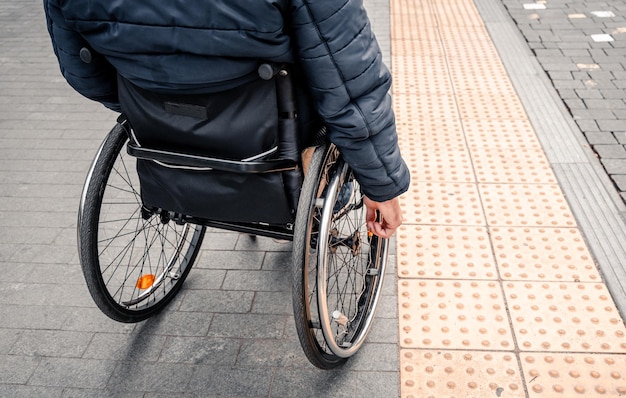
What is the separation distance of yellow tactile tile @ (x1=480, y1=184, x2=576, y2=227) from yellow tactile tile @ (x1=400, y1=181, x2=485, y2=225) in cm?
7

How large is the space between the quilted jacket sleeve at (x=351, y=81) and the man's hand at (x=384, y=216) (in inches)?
5.6

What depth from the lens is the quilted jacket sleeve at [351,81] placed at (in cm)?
167

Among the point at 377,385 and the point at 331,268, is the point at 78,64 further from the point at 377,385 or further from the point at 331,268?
the point at 377,385

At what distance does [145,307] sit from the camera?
9.08 feet

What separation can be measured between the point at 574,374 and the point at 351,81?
1615 mm

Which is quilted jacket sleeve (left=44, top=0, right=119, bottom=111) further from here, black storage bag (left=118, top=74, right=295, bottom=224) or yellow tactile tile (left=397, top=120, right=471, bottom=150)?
yellow tactile tile (left=397, top=120, right=471, bottom=150)

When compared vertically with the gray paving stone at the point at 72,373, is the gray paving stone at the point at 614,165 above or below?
below

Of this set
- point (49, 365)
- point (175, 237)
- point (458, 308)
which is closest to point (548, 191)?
point (458, 308)

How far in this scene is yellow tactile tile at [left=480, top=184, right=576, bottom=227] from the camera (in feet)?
11.4

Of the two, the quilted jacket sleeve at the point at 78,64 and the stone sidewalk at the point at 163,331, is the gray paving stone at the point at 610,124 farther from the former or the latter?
the quilted jacket sleeve at the point at 78,64

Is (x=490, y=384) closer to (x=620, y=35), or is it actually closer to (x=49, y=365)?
(x=49, y=365)

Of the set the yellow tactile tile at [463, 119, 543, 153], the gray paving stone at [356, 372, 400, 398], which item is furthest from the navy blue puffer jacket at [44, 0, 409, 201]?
the yellow tactile tile at [463, 119, 543, 153]

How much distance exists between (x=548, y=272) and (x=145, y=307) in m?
1.97

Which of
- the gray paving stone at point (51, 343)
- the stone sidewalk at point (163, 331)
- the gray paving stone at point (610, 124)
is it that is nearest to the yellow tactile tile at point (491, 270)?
the stone sidewalk at point (163, 331)
